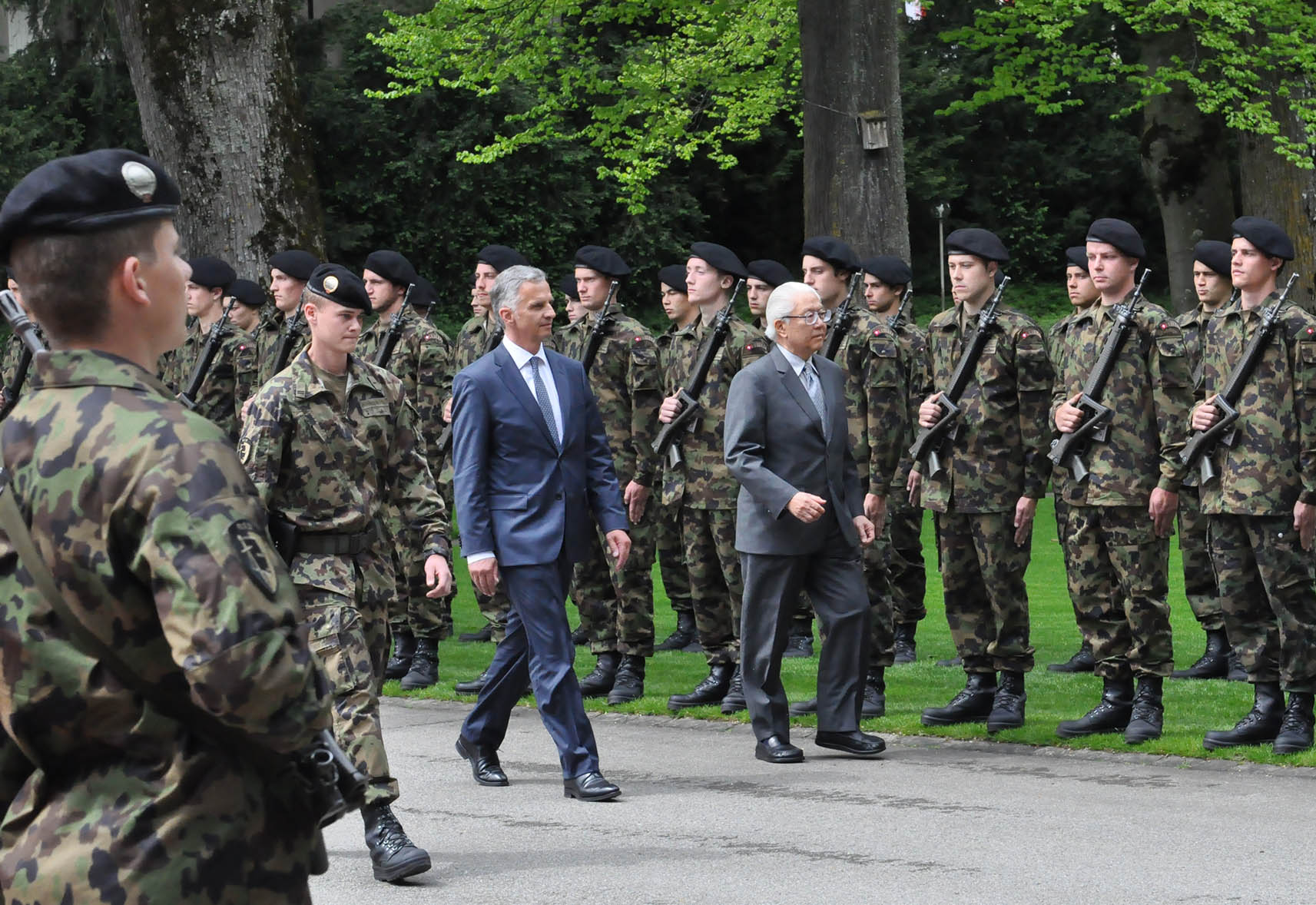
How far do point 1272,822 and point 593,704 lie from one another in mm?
4404

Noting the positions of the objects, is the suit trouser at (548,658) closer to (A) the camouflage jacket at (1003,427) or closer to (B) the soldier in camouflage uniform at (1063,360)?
(A) the camouflage jacket at (1003,427)

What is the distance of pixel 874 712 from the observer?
9.66 m

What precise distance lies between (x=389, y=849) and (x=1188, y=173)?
21.6 metres

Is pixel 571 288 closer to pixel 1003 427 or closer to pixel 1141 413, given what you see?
pixel 1003 427

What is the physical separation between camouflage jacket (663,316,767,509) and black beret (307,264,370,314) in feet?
13.5

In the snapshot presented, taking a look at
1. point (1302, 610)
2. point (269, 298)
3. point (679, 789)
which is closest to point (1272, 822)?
point (1302, 610)

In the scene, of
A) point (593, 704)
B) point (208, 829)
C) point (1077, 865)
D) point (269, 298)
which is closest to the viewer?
point (208, 829)

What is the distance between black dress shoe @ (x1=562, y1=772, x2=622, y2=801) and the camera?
25.1 ft

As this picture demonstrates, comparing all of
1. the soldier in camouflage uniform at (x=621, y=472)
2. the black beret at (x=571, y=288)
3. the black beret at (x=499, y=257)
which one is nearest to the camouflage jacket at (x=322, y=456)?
the soldier in camouflage uniform at (x=621, y=472)

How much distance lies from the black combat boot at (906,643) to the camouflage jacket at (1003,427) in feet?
8.85

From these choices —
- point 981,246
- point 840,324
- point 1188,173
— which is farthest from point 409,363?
point 1188,173

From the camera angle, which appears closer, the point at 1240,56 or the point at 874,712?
the point at 874,712

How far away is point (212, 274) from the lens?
13.9 metres

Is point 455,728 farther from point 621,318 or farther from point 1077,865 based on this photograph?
point 1077,865
